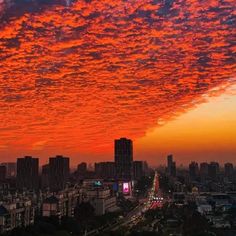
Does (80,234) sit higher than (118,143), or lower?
lower

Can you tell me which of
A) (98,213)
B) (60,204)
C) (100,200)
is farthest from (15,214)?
(100,200)

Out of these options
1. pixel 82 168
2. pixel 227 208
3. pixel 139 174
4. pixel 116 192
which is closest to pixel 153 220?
pixel 227 208

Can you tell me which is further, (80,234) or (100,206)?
(100,206)

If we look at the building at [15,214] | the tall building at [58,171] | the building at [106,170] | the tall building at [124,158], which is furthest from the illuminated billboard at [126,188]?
the building at [106,170]

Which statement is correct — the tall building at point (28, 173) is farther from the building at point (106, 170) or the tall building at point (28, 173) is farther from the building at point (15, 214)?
the building at point (15, 214)

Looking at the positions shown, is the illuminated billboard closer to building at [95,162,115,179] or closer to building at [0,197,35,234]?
building at [0,197,35,234]

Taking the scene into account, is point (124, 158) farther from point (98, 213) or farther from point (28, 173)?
point (98, 213)

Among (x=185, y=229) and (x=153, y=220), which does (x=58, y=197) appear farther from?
(x=185, y=229)

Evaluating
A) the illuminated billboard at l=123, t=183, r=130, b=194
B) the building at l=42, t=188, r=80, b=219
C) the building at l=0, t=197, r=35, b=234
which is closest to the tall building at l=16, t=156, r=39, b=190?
the illuminated billboard at l=123, t=183, r=130, b=194
